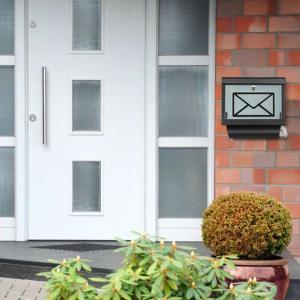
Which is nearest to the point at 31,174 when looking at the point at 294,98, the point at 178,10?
the point at 178,10

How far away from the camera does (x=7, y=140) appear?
277 inches

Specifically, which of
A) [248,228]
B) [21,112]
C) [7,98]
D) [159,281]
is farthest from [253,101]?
[159,281]

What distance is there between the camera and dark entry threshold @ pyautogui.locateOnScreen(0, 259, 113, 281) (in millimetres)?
6062

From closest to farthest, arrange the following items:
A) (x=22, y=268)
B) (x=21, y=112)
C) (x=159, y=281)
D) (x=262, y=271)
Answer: (x=159, y=281) → (x=262, y=271) → (x=22, y=268) → (x=21, y=112)

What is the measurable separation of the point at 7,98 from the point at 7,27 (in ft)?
2.08

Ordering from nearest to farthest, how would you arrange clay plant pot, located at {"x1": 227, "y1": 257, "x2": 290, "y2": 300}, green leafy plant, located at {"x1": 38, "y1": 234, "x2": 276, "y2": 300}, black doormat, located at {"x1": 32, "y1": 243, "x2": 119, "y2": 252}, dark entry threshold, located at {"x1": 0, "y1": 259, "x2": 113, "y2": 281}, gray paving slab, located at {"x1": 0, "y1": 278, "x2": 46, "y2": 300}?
green leafy plant, located at {"x1": 38, "y1": 234, "x2": 276, "y2": 300} < clay plant pot, located at {"x1": 227, "y1": 257, "x2": 290, "y2": 300} < gray paving slab, located at {"x1": 0, "y1": 278, "x2": 46, "y2": 300} < dark entry threshold, located at {"x1": 0, "y1": 259, "x2": 113, "y2": 281} < black doormat, located at {"x1": 32, "y1": 243, "x2": 119, "y2": 252}

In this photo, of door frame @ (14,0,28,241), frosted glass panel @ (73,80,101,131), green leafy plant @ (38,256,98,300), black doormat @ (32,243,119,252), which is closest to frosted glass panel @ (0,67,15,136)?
door frame @ (14,0,28,241)

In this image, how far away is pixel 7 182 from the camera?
709 cm

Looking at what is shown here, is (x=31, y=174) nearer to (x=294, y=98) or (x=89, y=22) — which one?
(x=89, y=22)

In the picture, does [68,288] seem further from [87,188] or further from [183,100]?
[183,100]

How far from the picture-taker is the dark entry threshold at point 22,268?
6062 millimetres

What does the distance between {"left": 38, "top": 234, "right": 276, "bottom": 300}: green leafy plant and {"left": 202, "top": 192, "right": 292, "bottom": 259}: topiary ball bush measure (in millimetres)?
1739

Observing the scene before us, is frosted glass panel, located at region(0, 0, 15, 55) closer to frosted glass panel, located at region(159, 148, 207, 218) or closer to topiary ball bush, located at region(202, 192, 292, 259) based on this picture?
frosted glass panel, located at region(159, 148, 207, 218)

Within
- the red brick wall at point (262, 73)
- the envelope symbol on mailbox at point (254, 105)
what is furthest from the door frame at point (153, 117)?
the envelope symbol on mailbox at point (254, 105)
